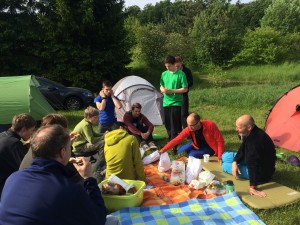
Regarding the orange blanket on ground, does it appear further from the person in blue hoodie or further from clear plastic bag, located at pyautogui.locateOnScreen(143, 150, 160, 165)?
the person in blue hoodie

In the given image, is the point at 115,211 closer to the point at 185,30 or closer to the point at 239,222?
the point at 239,222

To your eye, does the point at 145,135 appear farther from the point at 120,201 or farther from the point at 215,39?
the point at 215,39

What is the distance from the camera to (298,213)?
3816mm

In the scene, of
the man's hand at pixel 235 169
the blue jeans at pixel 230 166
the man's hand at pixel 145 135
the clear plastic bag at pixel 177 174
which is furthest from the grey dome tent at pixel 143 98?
the man's hand at pixel 235 169

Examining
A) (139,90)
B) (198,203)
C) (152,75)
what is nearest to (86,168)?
(198,203)

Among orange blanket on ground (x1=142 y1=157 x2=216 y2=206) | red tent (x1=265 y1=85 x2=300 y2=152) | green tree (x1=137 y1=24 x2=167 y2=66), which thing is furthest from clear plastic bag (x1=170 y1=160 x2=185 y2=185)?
green tree (x1=137 y1=24 x2=167 y2=66)

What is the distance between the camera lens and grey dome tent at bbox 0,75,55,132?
7.52 m

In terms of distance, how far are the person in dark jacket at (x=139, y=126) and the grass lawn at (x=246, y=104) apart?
47 cm

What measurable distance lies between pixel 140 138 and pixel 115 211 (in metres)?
2.73

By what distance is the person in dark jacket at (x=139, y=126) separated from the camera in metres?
6.44

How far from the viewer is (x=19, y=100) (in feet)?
25.3

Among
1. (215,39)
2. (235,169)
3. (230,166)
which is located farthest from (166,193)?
(215,39)

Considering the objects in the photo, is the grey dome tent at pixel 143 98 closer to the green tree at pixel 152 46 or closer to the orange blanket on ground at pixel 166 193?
the orange blanket on ground at pixel 166 193

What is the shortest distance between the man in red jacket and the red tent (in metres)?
1.53
